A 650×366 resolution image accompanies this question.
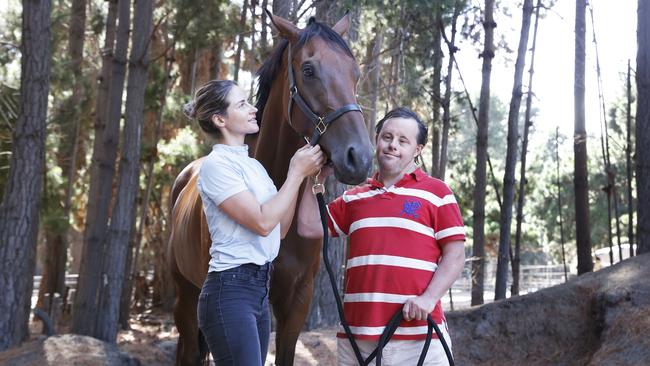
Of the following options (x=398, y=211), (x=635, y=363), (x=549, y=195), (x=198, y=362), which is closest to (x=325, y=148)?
(x=398, y=211)

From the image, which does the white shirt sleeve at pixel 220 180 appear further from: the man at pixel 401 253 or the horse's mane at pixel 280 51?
the horse's mane at pixel 280 51

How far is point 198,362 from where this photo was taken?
501 centimetres

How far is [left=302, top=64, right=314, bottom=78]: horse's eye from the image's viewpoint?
10.6 feet

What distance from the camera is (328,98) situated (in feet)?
10.2

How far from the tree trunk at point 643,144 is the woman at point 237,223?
19.9ft

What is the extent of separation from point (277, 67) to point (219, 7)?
10.1 meters

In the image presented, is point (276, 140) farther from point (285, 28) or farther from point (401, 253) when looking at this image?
point (401, 253)

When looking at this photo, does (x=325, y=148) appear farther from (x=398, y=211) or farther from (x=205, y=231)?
(x=205, y=231)

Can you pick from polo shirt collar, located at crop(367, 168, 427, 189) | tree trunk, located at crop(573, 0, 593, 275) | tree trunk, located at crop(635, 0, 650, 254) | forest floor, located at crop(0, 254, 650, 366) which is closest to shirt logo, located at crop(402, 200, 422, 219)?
polo shirt collar, located at crop(367, 168, 427, 189)

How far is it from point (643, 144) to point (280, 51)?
5460mm

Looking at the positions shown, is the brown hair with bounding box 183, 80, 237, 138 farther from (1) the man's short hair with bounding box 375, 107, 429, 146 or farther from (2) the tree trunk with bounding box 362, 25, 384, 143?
(2) the tree trunk with bounding box 362, 25, 384, 143

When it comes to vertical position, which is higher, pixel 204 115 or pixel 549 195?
pixel 549 195

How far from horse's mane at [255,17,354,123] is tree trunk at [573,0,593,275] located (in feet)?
29.5

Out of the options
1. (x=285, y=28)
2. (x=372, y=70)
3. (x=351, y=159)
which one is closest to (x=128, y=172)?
(x=372, y=70)
